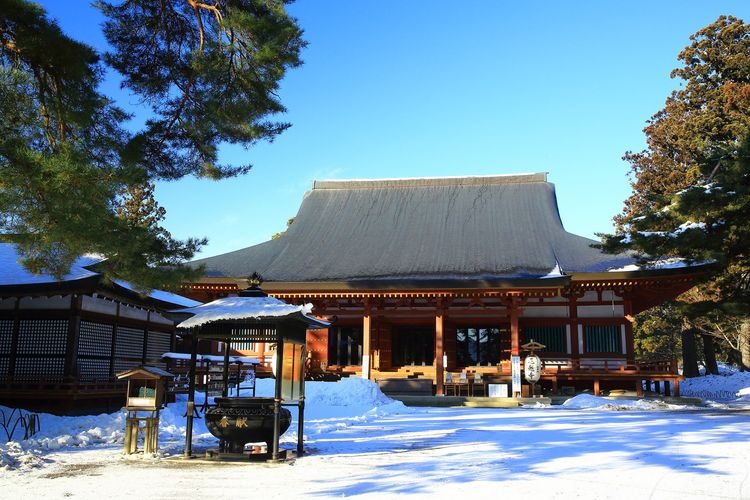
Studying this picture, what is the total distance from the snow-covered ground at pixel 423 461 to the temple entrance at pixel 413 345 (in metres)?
9.33

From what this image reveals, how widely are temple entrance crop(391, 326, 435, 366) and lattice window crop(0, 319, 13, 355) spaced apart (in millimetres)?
13167

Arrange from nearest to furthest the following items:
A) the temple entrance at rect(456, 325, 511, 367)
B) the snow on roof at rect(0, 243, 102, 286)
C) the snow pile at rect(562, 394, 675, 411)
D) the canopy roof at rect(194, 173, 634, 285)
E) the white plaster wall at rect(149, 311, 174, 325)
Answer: the snow on roof at rect(0, 243, 102, 286) < the white plaster wall at rect(149, 311, 174, 325) < the snow pile at rect(562, 394, 675, 411) < the canopy roof at rect(194, 173, 634, 285) < the temple entrance at rect(456, 325, 511, 367)

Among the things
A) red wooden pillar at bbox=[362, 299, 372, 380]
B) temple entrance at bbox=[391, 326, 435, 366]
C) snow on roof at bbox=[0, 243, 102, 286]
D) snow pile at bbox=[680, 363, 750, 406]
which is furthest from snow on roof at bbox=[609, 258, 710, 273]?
snow on roof at bbox=[0, 243, 102, 286]

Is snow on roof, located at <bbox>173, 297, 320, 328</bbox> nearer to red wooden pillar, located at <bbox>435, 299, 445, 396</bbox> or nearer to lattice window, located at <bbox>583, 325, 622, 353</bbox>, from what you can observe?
red wooden pillar, located at <bbox>435, 299, 445, 396</bbox>

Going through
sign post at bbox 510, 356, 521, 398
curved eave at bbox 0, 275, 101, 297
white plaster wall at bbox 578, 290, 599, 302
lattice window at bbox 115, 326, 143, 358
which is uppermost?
white plaster wall at bbox 578, 290, 599, 302

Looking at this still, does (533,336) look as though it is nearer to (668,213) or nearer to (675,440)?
(668,213)

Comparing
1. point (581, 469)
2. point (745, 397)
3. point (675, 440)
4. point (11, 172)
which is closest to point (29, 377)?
point (11, 172)

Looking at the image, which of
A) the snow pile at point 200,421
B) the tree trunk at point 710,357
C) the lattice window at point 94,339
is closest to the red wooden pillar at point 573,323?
the snow pile at point 200,421

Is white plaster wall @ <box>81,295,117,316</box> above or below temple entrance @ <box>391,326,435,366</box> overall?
above

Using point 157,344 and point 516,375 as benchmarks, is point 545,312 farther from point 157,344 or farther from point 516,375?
point 157,344

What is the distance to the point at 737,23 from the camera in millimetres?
25609

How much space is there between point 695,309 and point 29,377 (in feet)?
47.4

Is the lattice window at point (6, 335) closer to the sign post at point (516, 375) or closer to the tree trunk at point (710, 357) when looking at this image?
the sign post at point (516, 375)

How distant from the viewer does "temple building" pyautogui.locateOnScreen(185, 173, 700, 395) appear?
779 inches
